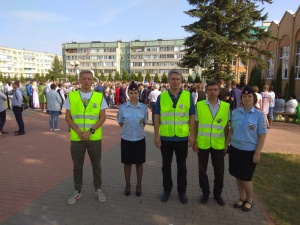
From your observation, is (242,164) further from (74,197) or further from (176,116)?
(74,197)

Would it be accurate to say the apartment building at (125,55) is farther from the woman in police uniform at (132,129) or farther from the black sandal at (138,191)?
the black sandal at (138,191)

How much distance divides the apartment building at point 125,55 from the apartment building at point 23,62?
27.8m

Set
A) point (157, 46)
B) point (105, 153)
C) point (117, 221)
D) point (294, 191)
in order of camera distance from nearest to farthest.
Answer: point (117, 221) → point (294, 191) → point (105, 153) → point (157, 46)

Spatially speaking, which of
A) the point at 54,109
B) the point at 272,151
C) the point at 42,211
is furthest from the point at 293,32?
the point at 42,211

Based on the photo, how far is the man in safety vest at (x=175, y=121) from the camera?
12.9 ft

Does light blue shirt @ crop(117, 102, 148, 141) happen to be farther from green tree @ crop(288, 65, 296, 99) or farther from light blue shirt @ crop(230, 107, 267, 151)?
green tree @ crop(288, 65, 296, 99)

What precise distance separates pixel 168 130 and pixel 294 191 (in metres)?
2.82

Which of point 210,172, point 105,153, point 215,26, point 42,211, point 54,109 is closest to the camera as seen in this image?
point 42,211

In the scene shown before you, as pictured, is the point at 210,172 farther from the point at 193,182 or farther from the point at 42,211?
the point at 42,211

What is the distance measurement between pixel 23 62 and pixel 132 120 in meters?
137

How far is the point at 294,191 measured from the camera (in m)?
4.75

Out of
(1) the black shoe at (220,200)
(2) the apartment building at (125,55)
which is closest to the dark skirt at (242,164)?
(1) the black shoe at (220,200)

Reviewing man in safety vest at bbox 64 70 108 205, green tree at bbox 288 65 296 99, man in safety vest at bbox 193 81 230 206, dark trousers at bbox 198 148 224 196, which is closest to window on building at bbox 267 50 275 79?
green tree at bbox 288 65 296 99

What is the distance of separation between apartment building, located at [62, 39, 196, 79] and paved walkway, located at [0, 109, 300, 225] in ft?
282
